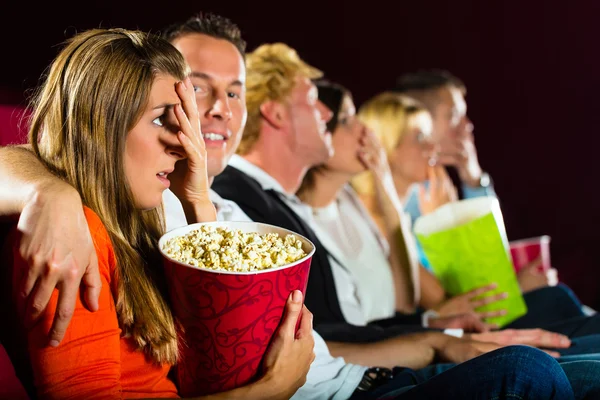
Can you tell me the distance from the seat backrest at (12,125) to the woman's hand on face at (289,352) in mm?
551

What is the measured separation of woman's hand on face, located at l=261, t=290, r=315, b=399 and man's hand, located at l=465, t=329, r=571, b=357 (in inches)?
28.2

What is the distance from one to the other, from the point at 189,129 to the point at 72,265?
277 millimetres

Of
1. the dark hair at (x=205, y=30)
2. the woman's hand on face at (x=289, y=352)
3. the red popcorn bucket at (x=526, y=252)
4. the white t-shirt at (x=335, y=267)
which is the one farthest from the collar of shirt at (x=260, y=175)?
the red popcorn bucket at (x=526, y=252)

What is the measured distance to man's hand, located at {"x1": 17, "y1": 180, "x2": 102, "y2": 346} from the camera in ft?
2.58

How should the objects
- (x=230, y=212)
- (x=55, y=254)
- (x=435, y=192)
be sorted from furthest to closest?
1. (x=435, y=192)
2. (x=230, y=212)
3. (x=55, y=254)

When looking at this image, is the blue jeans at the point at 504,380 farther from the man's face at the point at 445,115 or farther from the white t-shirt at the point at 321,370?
the man's face at the point at 445,115

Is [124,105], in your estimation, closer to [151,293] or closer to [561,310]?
[151,293]


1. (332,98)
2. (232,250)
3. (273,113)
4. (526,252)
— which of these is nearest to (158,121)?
(232,250)

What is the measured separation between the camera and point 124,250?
0.93 metres

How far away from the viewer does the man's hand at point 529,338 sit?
157cm

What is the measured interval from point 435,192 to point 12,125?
1.83 meters

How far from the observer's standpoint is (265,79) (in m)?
1.68

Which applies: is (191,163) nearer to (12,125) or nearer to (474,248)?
(12,125)

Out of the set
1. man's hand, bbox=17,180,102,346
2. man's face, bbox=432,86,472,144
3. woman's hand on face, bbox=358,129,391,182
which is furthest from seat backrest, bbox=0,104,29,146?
man's face, bbox=432,86,472,144
